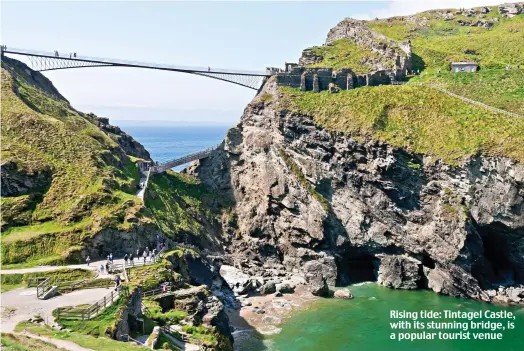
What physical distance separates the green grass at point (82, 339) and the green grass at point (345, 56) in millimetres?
84367

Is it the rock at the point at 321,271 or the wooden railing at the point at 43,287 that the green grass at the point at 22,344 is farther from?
the rock at the point at 321,271

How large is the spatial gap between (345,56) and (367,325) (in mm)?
73266

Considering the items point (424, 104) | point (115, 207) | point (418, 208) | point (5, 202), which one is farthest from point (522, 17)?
point (5, 202)

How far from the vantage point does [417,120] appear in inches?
3214

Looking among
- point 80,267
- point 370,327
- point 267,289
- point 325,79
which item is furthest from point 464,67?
point 80,267

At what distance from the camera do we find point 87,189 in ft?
209

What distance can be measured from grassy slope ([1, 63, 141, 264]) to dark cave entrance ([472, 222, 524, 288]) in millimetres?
54974

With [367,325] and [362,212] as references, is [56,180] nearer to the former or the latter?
[367,325]

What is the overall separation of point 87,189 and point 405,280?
169ft

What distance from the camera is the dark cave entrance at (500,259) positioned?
236ft

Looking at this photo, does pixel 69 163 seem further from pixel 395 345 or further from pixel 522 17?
pixel 522 17

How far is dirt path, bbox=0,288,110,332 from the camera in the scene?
120 ft

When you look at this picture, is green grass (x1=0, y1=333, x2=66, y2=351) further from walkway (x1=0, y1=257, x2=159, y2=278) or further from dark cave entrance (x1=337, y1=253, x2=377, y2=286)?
dark cave entrance (x1=337, y1=253, x2=377, y2=286)

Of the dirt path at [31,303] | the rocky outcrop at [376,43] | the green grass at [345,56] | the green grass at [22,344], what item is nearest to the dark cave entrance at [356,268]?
the rocky outcrop at [376,43]
